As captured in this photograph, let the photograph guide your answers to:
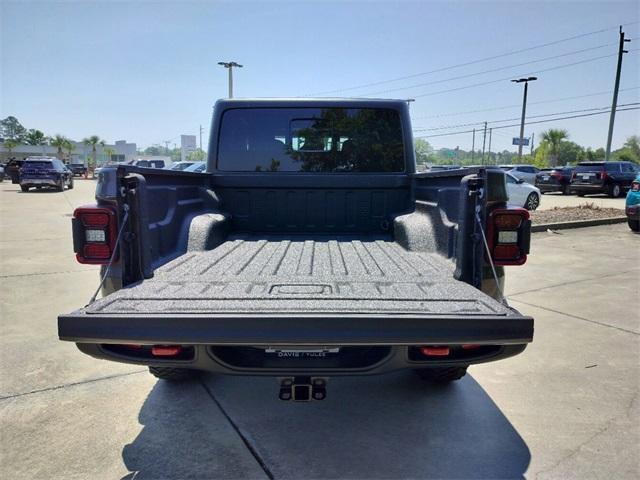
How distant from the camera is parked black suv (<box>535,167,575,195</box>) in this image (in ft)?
79.6

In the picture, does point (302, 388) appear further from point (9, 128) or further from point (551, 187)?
point (9, 128)

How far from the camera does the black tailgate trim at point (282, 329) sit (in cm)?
198

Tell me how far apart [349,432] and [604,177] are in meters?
23.1

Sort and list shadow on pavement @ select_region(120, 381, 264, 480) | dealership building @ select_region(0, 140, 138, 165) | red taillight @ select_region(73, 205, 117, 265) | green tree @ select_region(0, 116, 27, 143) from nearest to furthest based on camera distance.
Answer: shadow on pavement @ select_region(120, 381, 264, 480) < red taillight @ select_region(73, 205, 117, 265) < dealership building @ select_region(0, 140, 138, 165) < green tree @ select_region(0, 116, 27, 143)

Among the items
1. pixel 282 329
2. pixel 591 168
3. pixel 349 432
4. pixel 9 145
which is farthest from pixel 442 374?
pixel 9 145

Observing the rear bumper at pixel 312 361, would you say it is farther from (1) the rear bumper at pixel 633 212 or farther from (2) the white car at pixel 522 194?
(2) the white car at pixel 522 194

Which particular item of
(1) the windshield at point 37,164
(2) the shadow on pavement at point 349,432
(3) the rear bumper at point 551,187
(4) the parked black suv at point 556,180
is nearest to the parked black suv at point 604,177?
(4) the parked black suv at point 556,180

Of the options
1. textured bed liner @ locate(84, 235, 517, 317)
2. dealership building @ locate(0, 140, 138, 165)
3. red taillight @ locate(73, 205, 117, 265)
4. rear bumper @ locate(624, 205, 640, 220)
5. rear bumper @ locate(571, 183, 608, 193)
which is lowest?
rear bumper @ locate(624, 205, 640, 220)

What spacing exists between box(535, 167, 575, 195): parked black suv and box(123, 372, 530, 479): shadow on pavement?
78.0 ft

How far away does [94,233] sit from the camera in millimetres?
2596

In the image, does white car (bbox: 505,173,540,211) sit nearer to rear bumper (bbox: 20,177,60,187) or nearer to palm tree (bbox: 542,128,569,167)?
rear bumper (bbox: 20,177,60,187)

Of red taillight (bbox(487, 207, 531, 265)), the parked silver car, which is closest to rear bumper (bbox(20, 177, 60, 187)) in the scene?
the parked silver car

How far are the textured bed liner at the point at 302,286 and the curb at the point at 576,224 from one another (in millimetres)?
9612

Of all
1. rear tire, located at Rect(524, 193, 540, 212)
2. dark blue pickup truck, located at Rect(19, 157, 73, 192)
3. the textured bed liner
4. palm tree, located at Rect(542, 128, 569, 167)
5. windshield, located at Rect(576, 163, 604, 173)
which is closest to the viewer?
the textured bed liner
